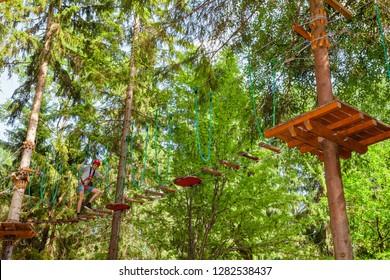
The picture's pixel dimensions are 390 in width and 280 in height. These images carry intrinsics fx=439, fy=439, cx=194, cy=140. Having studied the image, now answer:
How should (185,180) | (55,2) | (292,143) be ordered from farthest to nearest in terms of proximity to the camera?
(55,2), (185,180), (292,143)

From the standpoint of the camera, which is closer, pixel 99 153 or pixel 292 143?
pixel 292 143

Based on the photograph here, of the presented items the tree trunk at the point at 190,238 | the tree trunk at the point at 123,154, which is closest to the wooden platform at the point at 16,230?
the tree trunk at the point at 123,154

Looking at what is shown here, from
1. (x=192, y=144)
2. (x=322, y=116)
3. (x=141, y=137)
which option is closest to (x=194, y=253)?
(x=192, y=144)

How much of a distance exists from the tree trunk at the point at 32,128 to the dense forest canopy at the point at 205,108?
115 millimetres

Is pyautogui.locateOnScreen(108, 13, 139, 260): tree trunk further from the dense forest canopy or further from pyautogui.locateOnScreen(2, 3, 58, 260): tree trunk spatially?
pyautogui.locateOnScreen(2, 3, 58, 260): tree trunk

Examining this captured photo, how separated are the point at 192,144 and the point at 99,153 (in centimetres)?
419

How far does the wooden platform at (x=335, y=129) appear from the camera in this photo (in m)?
5.71

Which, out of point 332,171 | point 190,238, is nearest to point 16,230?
point 190,238

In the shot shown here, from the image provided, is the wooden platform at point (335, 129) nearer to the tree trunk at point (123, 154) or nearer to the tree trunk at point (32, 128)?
the tree trunk at point (123, 154)

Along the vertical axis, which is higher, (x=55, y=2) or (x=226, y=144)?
(x=55, y=2)

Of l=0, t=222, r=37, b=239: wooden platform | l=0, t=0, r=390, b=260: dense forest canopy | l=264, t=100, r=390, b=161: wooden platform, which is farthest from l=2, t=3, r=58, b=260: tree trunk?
l=264, t=100, r=390, b=161: wooden platform

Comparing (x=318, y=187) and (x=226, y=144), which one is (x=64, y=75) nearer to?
(x=226, y=144)

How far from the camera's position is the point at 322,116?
5789mm

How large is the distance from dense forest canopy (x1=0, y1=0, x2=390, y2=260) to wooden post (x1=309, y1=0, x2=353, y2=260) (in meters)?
1.71
